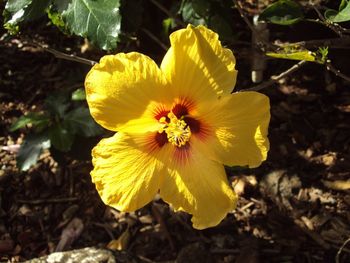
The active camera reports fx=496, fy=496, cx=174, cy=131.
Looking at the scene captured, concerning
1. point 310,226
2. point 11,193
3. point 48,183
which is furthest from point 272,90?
point 11,193

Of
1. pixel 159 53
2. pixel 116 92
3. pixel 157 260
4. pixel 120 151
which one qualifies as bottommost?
pixel 157 260

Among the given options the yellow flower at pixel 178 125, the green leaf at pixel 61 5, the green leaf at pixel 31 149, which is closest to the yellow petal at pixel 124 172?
the yellow flower at pixel 178 125

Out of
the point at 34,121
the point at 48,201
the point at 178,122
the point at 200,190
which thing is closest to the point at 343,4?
the point at 178,122

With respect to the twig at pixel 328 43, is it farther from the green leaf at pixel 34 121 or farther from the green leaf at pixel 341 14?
the green leaf at pixel 34 121

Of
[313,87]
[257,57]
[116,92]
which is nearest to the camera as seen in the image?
[116,92]

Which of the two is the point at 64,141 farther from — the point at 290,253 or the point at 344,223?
the point at 344,223

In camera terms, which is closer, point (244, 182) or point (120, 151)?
point (120, 151)

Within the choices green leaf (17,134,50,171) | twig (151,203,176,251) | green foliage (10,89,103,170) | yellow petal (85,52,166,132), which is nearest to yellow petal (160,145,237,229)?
yellow petal (85,52,166,132)
